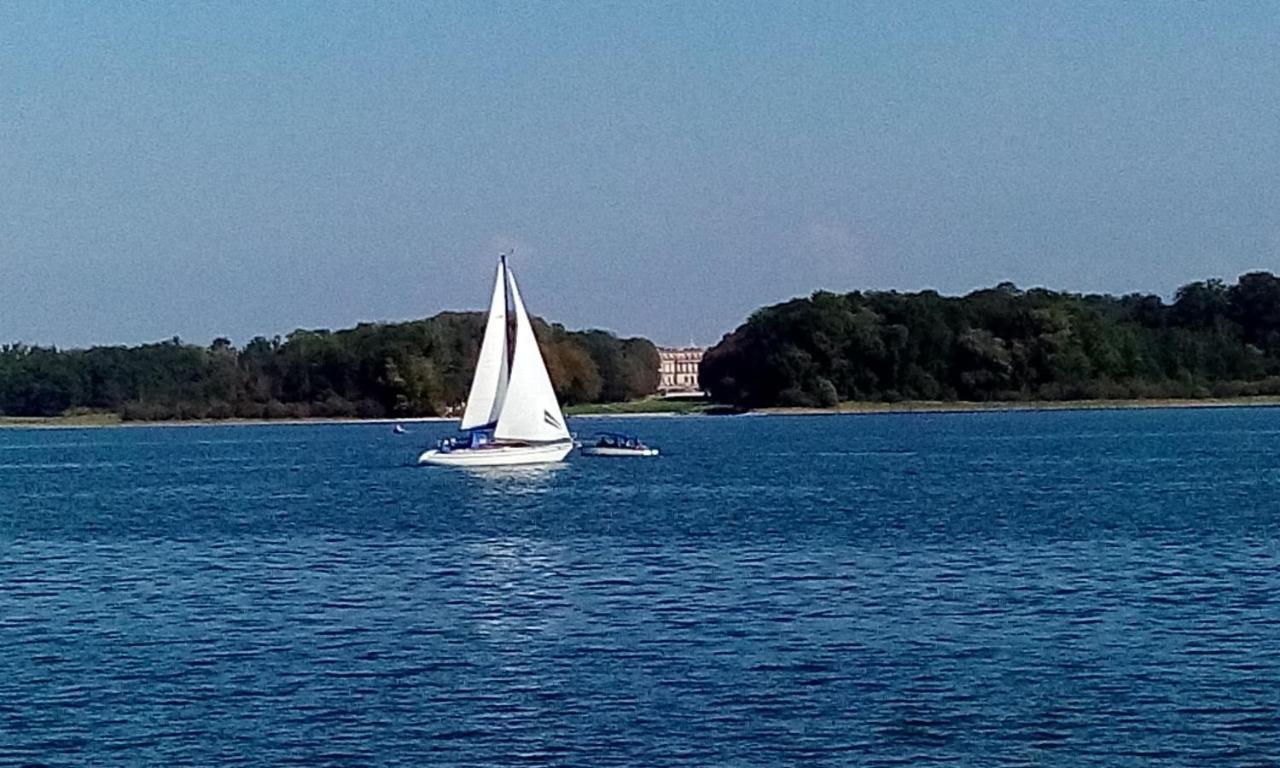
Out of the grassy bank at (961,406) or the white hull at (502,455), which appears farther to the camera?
the grassy bank at (961,406)

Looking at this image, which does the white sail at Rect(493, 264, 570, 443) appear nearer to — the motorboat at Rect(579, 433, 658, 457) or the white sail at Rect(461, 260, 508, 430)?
the white sail at Rect(461, 260, 508, 430)

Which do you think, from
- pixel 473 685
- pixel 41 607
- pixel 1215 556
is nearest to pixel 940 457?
pixel 1215 556

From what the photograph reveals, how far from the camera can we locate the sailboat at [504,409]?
84.3 m

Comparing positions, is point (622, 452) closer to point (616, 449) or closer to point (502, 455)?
point (616, 449)

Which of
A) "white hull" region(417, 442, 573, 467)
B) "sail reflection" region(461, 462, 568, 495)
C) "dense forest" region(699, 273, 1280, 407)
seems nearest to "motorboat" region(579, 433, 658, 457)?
"sail reflection" region(461, 462, 568, 495)

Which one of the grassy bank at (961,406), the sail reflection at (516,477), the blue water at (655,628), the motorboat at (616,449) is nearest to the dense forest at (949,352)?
the grassy bank at (961,406)

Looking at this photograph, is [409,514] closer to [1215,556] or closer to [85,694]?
[1215,556]

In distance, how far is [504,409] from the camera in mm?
84062

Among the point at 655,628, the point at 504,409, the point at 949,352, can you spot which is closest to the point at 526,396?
the point at 504,409

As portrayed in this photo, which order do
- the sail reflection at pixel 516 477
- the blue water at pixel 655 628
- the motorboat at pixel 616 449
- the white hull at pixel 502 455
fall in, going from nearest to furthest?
the blue water at pixel 655 628 < the sail reflection at pixel 516 477 < the white hull at pixel 502 455 < the motorboat at pixel 616 449

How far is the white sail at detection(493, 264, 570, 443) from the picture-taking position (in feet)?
271

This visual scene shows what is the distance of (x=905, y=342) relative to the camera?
189 m

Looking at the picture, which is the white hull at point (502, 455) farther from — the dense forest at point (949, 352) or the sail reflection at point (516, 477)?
the dense forest at point (949, 352)

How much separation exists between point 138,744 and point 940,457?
7950 cm
